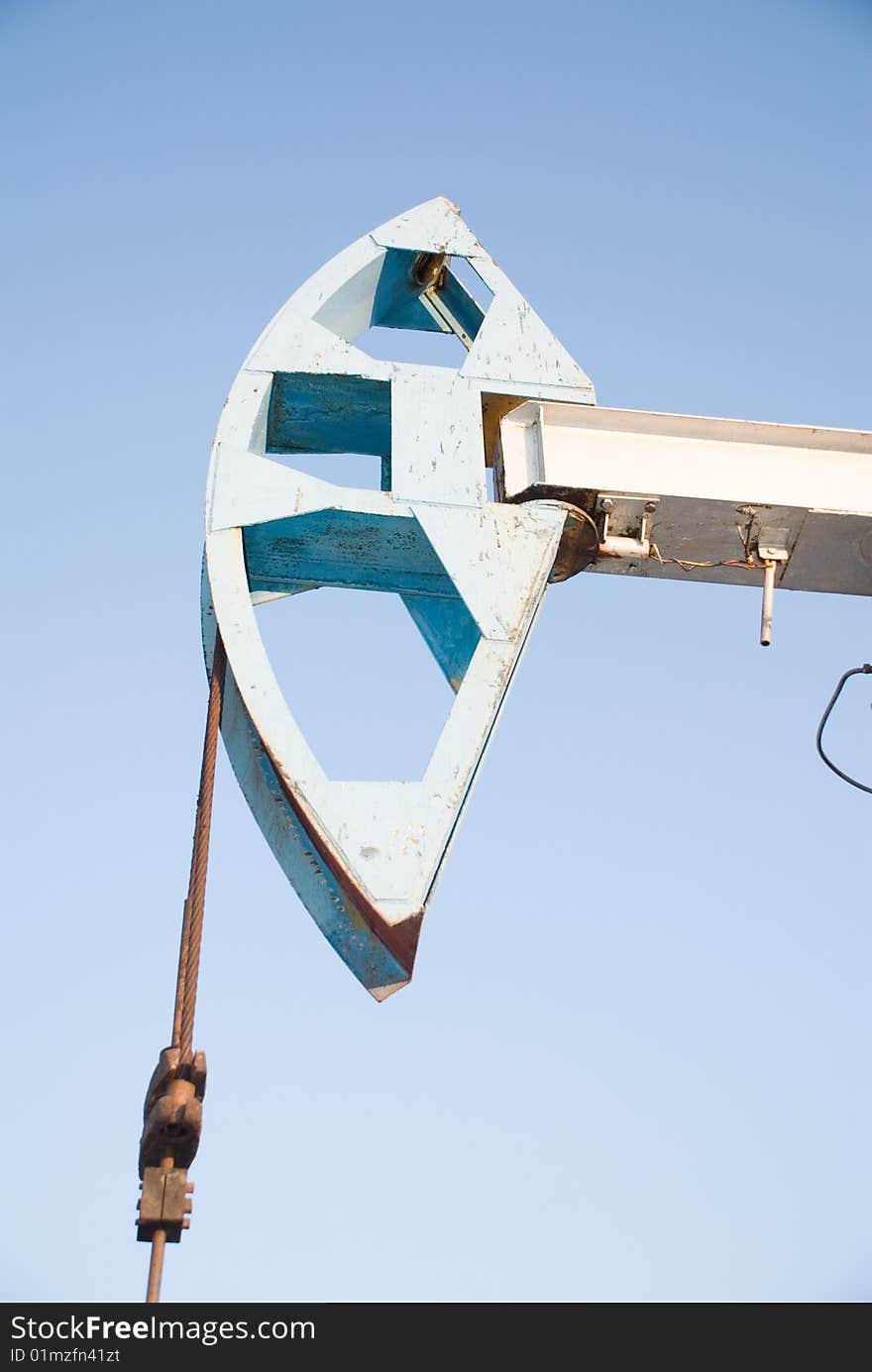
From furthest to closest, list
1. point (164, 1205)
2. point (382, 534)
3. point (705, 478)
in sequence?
point (705, 478) < point (382, 534) < point (164, 1205)

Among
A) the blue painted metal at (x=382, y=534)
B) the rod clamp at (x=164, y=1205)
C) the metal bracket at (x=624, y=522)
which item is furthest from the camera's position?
the metal bracket at (x=624, y=522)

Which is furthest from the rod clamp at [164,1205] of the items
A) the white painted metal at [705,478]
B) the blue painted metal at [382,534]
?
the white painted metal at [705,478]

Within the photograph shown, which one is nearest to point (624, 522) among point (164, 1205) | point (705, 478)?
point (705, 478)

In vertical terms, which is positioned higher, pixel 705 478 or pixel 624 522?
pixel 705 478

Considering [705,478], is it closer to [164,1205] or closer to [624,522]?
[624,522]

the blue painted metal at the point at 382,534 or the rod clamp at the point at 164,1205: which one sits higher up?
the blue painted metal at the point at 382,534

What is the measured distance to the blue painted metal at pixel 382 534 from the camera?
753 centimetres

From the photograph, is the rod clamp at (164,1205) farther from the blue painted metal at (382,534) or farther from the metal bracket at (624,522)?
the metal bracket at (624,522)

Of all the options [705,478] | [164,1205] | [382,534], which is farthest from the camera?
[705,478]

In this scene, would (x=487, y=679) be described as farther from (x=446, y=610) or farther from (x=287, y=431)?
(x=287, y=431)

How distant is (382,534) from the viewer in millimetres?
8461

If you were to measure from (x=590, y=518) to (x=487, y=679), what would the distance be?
1196 millimetres

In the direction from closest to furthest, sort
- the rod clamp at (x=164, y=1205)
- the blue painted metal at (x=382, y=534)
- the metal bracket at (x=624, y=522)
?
1. the rod clamp at (x=164, y=1205)
2. the blue painted metal at (x=382, y=534)
3. the metal bracket at (x=624, y=522)

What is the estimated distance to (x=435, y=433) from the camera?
866cm
